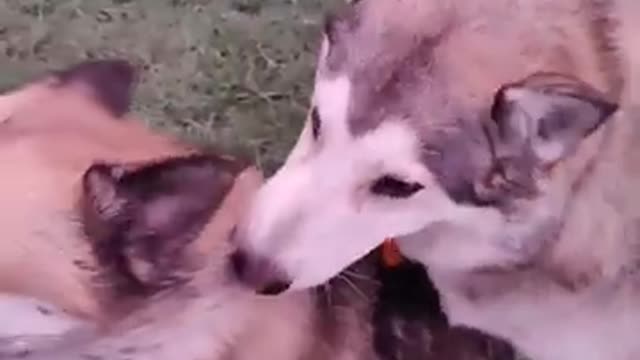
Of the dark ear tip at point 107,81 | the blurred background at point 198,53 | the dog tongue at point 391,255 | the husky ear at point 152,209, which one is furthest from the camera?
the blurred background at point 198,53

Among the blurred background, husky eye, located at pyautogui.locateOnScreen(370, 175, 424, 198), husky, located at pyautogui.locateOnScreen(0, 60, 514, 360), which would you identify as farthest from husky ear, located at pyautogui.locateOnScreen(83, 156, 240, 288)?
the blurred background

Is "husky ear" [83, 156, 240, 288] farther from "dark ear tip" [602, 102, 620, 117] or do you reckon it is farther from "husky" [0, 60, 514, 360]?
"dark ear tip" [602, 102, 620, 117]

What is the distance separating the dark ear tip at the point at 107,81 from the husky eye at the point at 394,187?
0.26m

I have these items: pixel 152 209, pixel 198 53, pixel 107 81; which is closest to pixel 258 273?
pixel 152 209

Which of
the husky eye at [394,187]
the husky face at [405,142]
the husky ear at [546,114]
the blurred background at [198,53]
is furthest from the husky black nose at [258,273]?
the blurred background at [198,53]

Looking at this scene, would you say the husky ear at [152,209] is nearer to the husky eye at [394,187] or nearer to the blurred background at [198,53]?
the husky eye at [394,187]

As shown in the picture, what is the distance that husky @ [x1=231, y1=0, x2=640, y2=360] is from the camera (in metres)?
1.28

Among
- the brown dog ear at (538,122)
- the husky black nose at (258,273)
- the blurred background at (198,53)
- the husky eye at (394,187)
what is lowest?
the husky black nose at (258,273)

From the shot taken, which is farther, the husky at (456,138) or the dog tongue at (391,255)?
the dog tongue at (391,255)

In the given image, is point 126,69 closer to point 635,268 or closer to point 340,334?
point 340,334

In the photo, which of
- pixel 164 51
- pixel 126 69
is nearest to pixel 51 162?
pixel 126 69

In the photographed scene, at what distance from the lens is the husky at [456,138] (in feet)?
4.18

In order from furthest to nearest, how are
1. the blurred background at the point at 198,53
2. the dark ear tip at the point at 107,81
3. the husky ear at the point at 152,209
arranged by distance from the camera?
the blurred background at the point at 198,53, the dark ear tip at the point at 107,81, the husky ear at the point at 152,209

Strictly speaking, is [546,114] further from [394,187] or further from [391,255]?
[391,255]
